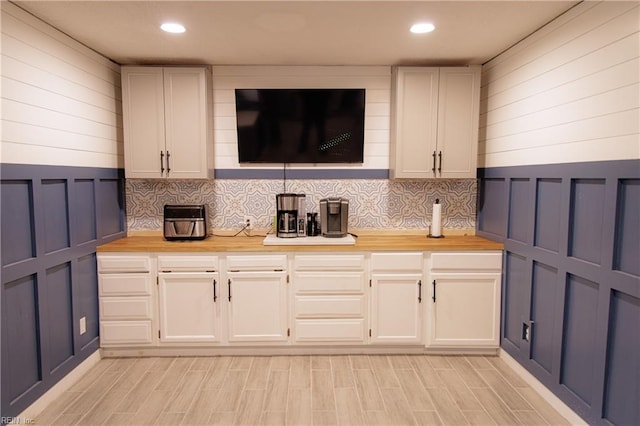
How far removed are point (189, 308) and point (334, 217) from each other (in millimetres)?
1402

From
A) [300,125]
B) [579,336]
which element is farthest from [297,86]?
[579,336]

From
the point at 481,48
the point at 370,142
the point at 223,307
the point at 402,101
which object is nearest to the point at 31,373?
the point at 223,307

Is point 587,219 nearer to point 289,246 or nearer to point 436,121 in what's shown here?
point 436,121

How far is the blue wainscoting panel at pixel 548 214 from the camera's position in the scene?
228 cm

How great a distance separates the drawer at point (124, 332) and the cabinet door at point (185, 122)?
126cm

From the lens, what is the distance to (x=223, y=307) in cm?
293

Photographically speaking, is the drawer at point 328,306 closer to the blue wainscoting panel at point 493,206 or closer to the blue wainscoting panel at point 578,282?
the blue wainscoting panel at point 578,282

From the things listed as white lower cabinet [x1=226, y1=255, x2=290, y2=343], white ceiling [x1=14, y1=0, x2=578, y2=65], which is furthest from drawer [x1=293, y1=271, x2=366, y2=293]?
white ceiling [x1=14, y1=0, x2=578, y2=65]

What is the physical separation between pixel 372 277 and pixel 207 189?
1733 millimetres

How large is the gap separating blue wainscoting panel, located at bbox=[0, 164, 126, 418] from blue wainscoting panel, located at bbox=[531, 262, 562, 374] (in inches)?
128

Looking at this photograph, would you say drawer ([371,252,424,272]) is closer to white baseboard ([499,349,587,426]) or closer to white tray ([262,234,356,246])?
white tray ([262,234,356,246])

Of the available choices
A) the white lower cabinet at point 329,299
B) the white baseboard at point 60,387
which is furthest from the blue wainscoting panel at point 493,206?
the white baseboard at point 60,387

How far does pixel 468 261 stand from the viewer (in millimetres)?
2910

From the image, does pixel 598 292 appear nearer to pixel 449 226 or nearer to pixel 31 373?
pixel 449 226
